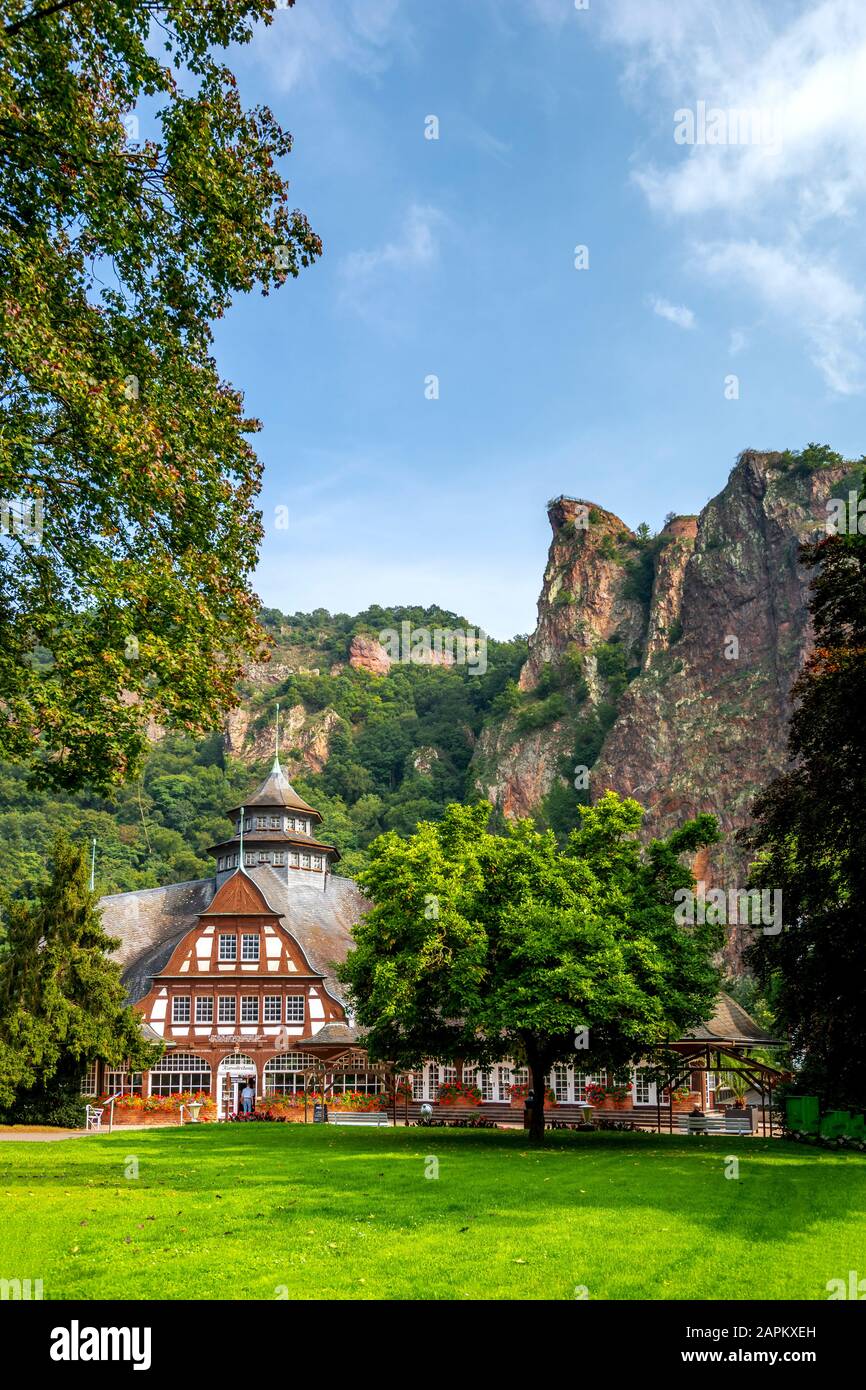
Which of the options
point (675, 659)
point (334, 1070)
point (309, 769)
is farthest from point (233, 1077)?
point (309, 769)

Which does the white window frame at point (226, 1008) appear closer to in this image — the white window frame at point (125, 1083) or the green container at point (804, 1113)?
the white window frame at point (125, 1083)

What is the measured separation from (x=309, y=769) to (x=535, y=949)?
109 m

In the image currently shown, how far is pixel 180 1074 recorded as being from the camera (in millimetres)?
44844

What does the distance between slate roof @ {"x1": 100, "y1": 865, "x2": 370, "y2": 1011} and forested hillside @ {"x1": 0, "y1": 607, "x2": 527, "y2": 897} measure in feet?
104

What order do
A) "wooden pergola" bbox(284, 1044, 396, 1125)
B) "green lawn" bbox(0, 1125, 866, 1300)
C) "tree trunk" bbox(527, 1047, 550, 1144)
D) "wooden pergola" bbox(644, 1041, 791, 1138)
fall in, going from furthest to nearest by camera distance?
1. "wooden pergola" bbox(284, 1044, 396, 1125)
2. "wooden pergola" bbox(644, 1041, 791, 1138)
3. "tree trunk" bbox(527, 1047, 550, 1144)
4. "green lawn" bbox(0, 1125, 866, 1300)

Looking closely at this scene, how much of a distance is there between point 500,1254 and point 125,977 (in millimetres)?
40627

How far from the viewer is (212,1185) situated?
17734 mm

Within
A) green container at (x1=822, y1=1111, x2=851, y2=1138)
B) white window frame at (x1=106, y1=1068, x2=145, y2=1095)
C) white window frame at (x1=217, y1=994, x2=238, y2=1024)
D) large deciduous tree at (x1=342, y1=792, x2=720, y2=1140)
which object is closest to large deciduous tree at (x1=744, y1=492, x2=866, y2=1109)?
large deciduous tree at (x1=342, y1=792, x2=720, y2=1140)

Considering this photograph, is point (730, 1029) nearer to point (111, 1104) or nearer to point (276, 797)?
point (111, 1104)

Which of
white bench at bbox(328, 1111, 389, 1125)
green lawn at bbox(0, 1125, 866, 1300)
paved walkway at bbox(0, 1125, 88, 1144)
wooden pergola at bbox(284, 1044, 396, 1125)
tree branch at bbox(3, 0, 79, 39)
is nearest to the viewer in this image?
green lawn at bbox(0, 1125, 866, 1300)

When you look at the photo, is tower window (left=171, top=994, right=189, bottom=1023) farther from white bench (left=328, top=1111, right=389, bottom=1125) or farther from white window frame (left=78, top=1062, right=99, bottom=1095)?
white bench (left=328, top=1111, right=389, bottom=1125)

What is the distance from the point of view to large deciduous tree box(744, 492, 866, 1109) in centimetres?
1994

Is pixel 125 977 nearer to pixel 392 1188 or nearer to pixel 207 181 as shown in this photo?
pixel 392 1188

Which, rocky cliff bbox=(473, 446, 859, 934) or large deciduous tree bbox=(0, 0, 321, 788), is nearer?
large deciduous tree bbox=(0, 0, 321, 788)
